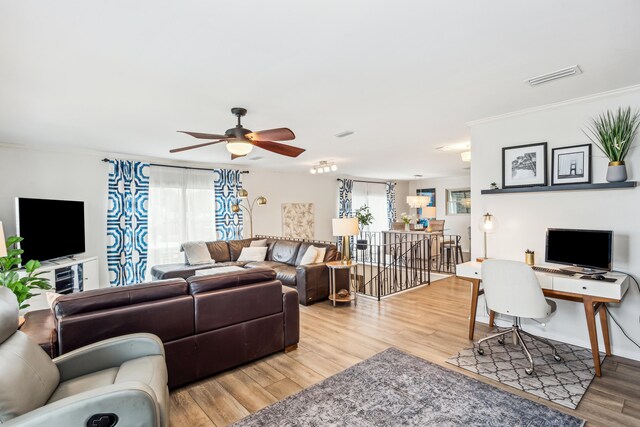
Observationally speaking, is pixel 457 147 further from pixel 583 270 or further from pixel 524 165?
pixel 583 270

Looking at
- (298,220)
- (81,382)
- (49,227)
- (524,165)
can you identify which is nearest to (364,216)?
(298,220)

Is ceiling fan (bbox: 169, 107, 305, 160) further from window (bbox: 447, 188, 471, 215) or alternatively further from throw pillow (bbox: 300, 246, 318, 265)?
window (bbox: 447, 188, 471, 215)

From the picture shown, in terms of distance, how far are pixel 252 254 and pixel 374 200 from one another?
539 cm

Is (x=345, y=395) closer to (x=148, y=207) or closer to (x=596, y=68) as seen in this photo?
(x=596, y=68)

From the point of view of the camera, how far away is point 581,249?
9.82 feet

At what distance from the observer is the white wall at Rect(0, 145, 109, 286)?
15.3 ft

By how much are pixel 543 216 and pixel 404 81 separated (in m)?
2.23

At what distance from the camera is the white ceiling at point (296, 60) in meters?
1.72

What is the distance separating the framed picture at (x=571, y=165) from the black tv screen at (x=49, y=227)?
21.2 feet

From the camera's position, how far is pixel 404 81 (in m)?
2.63

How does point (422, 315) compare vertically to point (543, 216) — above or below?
below

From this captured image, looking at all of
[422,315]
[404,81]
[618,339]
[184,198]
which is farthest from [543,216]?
[184,198]

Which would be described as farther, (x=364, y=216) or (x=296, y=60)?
(x=364, y=216)

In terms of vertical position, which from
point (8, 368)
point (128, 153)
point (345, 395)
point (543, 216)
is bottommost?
point (345, 395)
